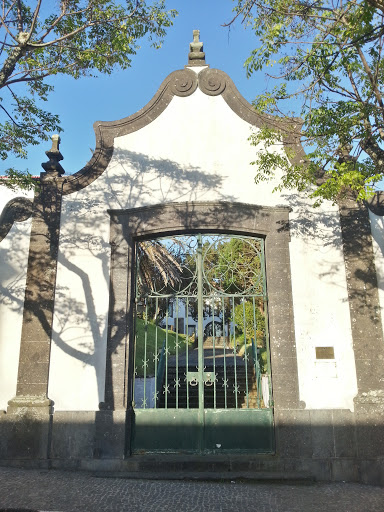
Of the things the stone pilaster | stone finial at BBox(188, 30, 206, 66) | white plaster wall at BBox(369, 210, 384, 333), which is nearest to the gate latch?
the stone pilaster

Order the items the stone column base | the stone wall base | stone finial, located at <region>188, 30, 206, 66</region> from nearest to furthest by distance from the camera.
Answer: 1. the stone wall base
2. the stone column base
3. stone finial, located at <region>188, 30, 206, 66</region>

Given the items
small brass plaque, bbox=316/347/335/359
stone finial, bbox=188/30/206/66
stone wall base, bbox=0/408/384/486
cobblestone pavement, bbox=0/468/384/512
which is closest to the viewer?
cobblestone pavement, bbox=0/468/384/512

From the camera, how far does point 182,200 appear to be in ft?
22.5

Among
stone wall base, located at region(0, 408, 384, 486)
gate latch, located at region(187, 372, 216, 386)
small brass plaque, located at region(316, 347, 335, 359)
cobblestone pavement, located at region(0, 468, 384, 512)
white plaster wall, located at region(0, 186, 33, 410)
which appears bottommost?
cobblestone pavement, located at region(0, 468, 384, 512)

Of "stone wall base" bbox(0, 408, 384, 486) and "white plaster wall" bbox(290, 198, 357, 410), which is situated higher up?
"white plaster wall" bbox(290, 198, 357, 410)

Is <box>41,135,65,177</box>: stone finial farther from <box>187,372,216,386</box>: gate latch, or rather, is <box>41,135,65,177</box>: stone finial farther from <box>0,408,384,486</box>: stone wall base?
<box>187,372,216,386</box>: gate latch

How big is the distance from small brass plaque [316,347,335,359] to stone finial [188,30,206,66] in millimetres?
5026

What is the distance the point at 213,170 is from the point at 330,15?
262cm

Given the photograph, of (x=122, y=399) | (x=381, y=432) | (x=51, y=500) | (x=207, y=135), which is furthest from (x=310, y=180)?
(x=51, y=500)

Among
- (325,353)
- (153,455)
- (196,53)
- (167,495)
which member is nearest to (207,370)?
(153,455)

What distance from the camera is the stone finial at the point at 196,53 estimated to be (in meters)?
→ 7.44

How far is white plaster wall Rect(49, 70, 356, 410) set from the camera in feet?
20.3

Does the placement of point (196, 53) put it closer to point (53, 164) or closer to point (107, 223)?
point (53, 164)

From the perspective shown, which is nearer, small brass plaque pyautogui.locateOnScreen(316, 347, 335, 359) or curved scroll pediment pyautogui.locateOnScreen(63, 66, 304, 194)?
small brass plaque pyautogui.locateOnScreen(316, 347, 335, 359)
